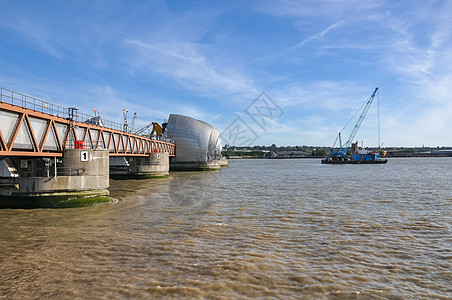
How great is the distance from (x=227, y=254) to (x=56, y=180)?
15574 millimetres

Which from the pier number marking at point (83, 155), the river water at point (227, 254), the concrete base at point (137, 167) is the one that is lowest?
the river water at point (227, 254)

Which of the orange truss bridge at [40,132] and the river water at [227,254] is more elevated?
the orange truss bridge at [40,132]

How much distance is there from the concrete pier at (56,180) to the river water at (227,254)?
111 centimetres

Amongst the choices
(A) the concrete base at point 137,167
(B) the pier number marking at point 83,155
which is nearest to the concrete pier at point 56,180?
(B) the pier number marking at point 83,155

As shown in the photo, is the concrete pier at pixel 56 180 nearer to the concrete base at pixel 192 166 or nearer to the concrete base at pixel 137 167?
the concrete base at pixel 137 167

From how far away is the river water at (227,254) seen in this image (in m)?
8.37

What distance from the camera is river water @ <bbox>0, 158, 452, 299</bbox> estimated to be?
8.37 m

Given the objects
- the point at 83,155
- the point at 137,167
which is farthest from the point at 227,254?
the point at 137,167

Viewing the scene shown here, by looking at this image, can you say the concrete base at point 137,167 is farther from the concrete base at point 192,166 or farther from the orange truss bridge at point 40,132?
the concrete base at point 192,166

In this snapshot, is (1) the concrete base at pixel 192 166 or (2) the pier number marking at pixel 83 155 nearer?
(2) the pier number marking at pixel 83 155

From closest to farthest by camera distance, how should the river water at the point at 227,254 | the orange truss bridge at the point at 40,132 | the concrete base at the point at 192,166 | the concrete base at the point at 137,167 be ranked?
the river water at the point at 227,254, the orange truss bridge at the point at 40,132, the concrete base at the point at 137,167, the concrete base at the point at 192,166

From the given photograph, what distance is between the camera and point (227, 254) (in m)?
11.2

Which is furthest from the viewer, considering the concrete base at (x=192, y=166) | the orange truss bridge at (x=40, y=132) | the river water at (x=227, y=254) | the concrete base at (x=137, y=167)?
the concrete base at (x=192, y=166)

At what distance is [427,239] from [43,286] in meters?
14.6
